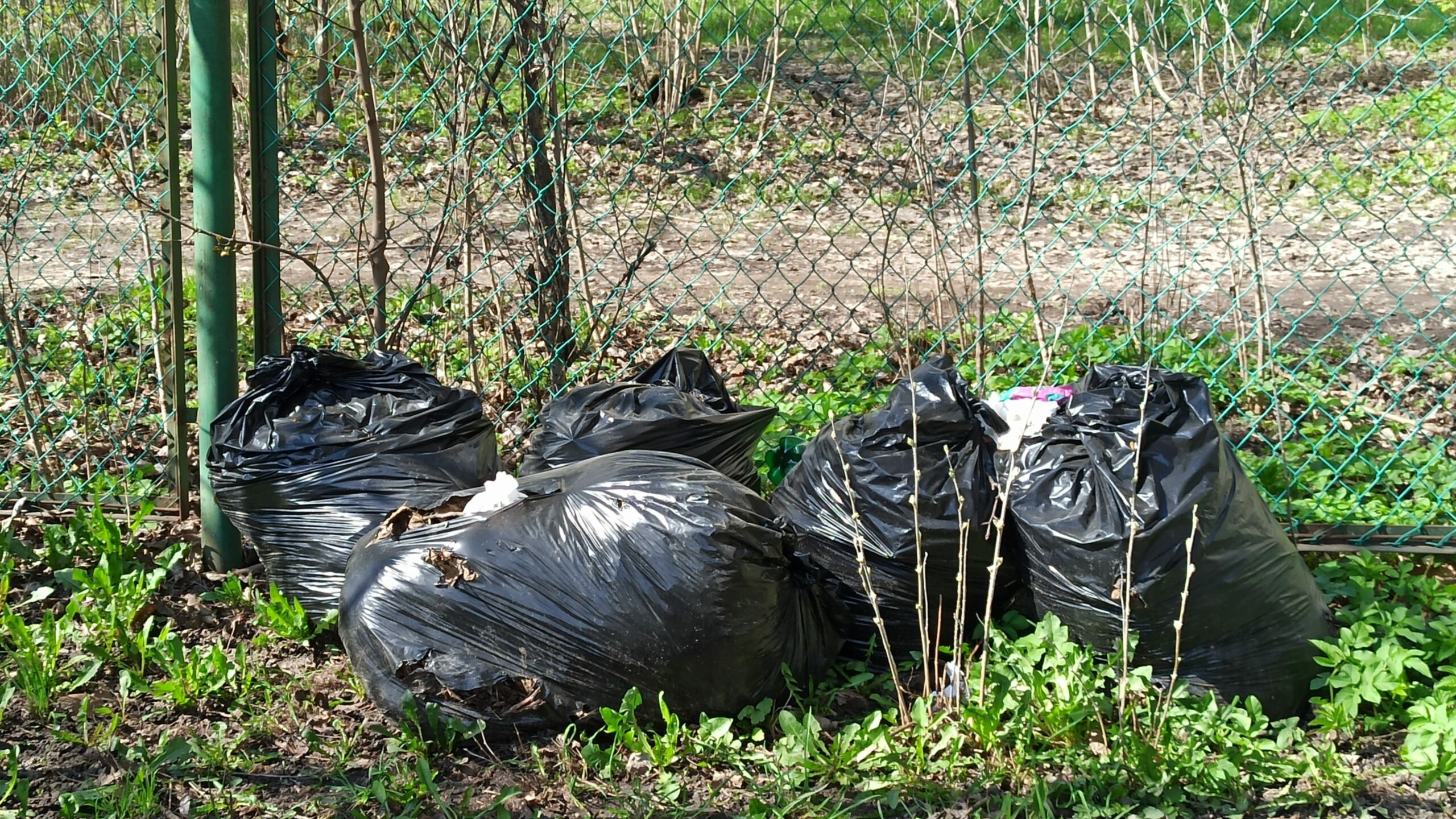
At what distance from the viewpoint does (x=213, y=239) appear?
9.45 feet

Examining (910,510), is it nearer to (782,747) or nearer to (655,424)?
(782,747)

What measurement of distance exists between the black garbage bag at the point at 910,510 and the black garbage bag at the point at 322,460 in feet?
2.90

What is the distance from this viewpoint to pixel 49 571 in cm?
305

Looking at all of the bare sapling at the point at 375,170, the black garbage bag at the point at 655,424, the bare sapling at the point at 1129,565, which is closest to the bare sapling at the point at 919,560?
the bare sapling at the point at 1129,565

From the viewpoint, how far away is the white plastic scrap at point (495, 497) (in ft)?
7.91

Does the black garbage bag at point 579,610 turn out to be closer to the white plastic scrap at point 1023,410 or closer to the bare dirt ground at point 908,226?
the white plastic scrap at point 1023,410

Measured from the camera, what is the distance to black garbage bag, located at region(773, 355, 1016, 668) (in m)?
2.46

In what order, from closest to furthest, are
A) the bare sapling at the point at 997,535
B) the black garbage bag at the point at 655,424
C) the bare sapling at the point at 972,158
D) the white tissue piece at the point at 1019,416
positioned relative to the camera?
the bare sapling at the point at 997,535 < the white tissue piece at the point at 1019,416 < the black garbage bag at the point at 655,424 < the bare sapling at the point at 972,158

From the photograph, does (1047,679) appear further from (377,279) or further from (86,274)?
(86,274)

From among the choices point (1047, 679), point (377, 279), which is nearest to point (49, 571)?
point (377, 279)

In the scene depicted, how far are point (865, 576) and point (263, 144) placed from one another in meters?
1.85

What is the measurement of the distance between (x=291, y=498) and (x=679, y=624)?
3.49 feet

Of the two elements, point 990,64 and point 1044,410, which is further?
point 990,64

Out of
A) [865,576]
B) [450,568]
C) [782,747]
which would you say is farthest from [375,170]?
[782,747]
